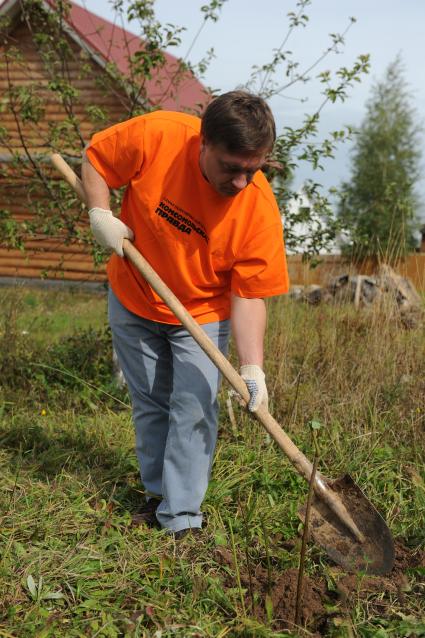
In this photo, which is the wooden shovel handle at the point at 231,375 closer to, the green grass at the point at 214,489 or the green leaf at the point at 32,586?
the green grass at the point at 214,489

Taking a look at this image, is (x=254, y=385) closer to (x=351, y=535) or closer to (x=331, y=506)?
(x=331, y=506)

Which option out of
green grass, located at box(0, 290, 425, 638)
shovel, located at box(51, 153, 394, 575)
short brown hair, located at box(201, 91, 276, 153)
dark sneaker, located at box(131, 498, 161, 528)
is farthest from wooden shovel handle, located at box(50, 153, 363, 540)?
dark sneaker, located at box(131, 498, 161, 528)

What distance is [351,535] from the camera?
2.81m

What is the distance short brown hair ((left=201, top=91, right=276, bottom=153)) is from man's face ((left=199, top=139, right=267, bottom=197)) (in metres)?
0.03

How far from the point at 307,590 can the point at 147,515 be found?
0.82 m

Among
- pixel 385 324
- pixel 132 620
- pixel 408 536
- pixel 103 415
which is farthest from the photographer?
pixel 385 324

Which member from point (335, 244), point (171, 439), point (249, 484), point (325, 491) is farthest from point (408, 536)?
point (335, 244)

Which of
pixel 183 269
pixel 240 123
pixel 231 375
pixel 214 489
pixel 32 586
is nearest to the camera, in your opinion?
pixel 240 123

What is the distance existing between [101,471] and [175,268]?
1.21m

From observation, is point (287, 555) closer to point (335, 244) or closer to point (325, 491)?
point (325, 491)

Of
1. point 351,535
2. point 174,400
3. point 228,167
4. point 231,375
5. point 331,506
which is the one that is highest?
point 228,167

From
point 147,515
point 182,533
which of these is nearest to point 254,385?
point 182,533

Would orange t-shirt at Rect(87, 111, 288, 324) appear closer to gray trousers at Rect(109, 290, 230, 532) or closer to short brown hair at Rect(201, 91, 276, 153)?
gray trousers at Rect(109, 290, 230, 532)

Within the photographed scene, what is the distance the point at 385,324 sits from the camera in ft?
14.8
